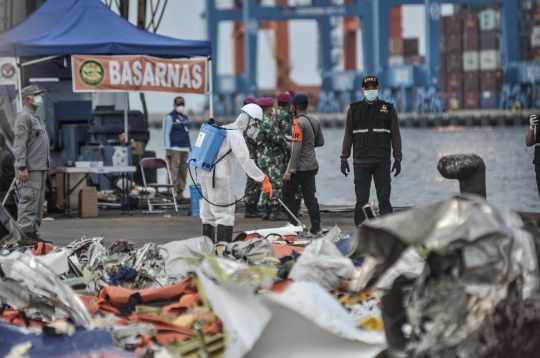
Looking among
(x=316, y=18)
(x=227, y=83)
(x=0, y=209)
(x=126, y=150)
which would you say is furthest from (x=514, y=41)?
(x=0, y=209)

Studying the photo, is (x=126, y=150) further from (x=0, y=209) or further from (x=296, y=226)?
(x=0, y=209)

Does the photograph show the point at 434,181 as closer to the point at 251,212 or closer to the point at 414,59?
the point at 251,212

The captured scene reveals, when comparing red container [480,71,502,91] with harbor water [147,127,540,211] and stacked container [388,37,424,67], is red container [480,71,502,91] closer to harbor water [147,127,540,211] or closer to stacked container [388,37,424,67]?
stacked container [388,37,424,67]

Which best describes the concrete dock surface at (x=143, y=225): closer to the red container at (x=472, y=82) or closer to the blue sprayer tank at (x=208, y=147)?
the blue sprayer tank at (x=208, y=147)

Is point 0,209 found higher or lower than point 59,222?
higher

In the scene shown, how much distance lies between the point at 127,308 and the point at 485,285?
3.21 m

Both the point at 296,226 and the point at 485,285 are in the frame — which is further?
Answer: the point at 296,226

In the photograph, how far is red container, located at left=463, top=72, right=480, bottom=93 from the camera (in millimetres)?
160125

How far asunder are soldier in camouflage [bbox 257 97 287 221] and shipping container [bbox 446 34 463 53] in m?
156

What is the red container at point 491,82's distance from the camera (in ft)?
517

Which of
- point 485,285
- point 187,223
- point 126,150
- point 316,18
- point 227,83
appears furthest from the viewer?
point 227,83

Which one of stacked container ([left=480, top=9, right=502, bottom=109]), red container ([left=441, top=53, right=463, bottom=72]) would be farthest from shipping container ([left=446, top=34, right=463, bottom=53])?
stacked container ([left=480, top=9, right=502, bottom=109])

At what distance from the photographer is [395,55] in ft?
565

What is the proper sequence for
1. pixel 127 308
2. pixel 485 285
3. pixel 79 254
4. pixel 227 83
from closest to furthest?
pixel 485 285
pixel 127 308
pixel 79 254
pixel 227 83
